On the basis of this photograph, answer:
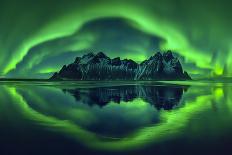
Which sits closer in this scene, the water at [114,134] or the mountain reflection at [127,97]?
the water at [114,134]

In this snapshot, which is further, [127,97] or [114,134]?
[127,97]

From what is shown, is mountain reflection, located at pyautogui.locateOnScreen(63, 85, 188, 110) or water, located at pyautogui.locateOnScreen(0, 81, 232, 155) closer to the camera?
water, located at pyautogui.locateOnScreen(0, 81, 232, 155)

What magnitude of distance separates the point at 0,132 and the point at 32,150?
12.4 ft

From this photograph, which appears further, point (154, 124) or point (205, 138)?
point (154, 124)

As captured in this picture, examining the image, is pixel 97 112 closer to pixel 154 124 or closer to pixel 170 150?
pixel 154 124

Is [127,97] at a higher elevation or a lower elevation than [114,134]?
higher

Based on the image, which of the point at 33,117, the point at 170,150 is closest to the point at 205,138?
the point at 170,150

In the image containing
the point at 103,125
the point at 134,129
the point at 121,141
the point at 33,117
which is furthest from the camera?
the point at 33,117

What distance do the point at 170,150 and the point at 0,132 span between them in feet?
24.9

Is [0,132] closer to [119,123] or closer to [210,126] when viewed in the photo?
[119,123]

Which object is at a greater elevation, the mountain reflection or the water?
the mountain reflection

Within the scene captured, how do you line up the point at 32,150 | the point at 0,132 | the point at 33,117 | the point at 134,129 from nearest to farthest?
the point at 32,150
the point at 0,132
the point at 134,129
the point at 33,117

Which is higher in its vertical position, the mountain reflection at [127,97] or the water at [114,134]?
the mountain reflection at [127,97]

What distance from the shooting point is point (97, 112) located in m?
20.7
